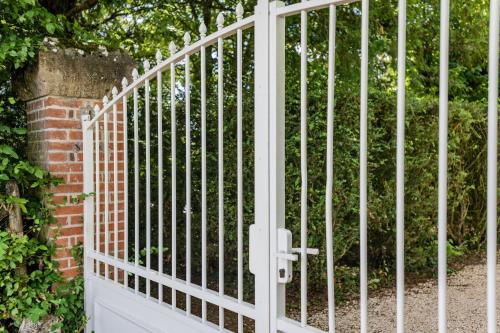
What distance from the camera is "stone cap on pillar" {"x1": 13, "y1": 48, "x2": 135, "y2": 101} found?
2961mm

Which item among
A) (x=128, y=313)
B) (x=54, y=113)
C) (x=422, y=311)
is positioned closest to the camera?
(x=128, y=313)

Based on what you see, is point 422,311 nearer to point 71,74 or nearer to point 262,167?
point 262,167

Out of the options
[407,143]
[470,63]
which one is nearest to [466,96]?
[470,63]

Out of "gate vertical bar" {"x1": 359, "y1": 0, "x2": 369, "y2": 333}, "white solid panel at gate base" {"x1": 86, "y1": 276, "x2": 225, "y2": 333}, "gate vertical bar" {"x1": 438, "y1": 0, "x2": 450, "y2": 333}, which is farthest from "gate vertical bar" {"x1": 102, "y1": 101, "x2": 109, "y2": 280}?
"gate vertical bar" {"x1": 438, "y1": 0, "x2": 450, "y2": 333}

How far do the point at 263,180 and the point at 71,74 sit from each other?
183 centimetres

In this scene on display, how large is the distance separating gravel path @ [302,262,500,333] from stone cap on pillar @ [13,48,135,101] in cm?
261

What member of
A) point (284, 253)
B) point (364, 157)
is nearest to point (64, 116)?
point (284, 253)

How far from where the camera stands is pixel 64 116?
3.05 m

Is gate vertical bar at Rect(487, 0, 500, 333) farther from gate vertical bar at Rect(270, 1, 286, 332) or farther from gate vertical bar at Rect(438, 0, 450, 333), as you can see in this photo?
gate vertical bar at Rect(270, 1, 286, 332)

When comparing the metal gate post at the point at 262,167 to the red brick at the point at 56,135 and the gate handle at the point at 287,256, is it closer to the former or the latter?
the gate handle at the point at 287,256

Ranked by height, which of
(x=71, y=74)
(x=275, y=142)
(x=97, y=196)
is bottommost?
(x=97, y=196)

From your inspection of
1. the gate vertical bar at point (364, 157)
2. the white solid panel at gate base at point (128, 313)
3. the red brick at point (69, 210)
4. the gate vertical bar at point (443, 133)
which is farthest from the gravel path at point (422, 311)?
the gate vertical bar at point (443, 133)

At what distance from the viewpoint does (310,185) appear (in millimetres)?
4305

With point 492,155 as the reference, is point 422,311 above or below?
below
